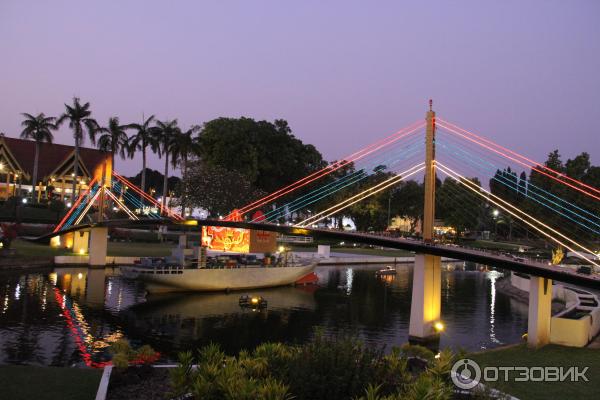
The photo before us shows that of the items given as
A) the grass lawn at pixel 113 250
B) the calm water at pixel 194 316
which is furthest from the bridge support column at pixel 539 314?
the grass lawn at pixel 113 250

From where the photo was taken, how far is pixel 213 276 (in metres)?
51.5

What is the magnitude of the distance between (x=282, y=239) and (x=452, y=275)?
4491cm

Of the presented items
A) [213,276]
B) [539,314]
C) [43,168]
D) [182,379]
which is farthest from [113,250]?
[182,379]

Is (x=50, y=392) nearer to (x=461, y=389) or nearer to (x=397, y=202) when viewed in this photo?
(x=461, y=389)

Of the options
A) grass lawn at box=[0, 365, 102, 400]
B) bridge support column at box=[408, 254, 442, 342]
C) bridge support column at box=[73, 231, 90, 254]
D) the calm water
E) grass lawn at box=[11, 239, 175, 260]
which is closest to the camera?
grass lawn at box=[0, 365, 102, 400]

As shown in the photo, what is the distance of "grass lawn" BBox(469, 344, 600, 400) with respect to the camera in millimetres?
16500

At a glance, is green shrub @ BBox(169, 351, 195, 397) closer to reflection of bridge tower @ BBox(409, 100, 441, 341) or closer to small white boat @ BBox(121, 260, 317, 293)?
reflection of bridge tower @ BBox(409, 100, 441, 341)

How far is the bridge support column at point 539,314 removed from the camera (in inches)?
987

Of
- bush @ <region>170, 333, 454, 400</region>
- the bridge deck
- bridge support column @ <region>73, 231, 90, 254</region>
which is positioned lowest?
bush @ <region>170, 333, 454, 400</region>

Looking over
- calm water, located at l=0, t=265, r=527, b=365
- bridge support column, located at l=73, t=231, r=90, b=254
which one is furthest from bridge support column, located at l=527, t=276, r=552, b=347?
bridge support column, located at l=73, t=231, r=90, b=254

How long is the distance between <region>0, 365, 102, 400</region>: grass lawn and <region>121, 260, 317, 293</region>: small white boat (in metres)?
30.2

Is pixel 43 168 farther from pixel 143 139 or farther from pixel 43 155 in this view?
pixel 143 139

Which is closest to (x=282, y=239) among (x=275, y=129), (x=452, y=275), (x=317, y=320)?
(x=275, y=129)

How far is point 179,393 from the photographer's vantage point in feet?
40.5
